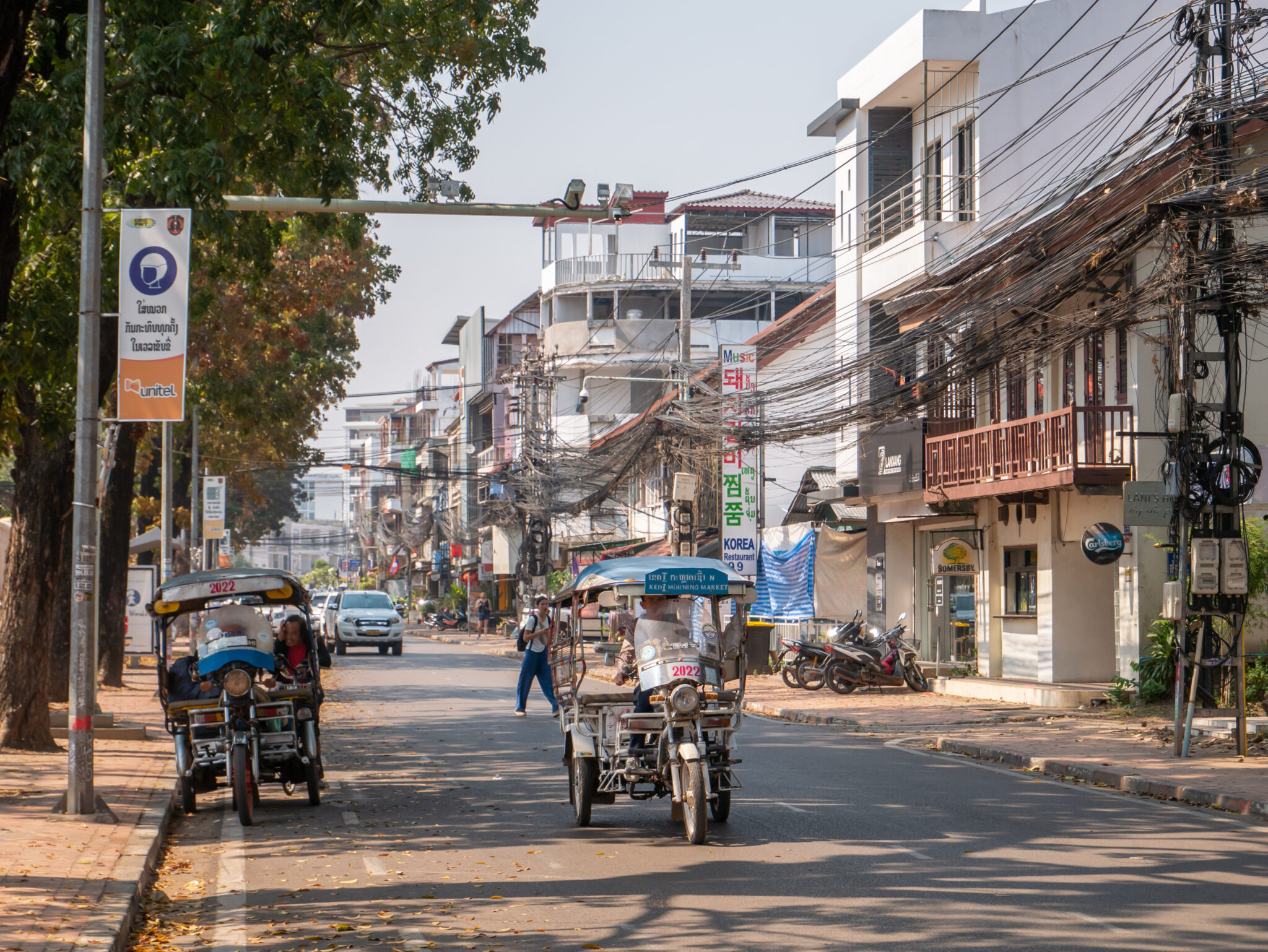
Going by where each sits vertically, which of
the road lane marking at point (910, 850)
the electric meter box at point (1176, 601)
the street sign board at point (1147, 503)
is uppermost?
the street sign board at point (1147, 503)

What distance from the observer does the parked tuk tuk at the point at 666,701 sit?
32.4ft

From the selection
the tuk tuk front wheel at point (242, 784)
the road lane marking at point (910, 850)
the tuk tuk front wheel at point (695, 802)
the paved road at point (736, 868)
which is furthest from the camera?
the tuk tuk front wheel at point (242, 784)

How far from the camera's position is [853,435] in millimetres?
30922

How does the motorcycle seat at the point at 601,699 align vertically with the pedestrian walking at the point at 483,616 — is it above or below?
above

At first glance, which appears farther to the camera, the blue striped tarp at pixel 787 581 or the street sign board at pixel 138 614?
the blue striped tarp at pixel 787 581

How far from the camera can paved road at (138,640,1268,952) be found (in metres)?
7.18

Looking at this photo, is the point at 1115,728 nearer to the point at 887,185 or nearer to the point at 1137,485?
the point at 1137,485

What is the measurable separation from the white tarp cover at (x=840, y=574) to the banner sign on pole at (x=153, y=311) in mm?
22877

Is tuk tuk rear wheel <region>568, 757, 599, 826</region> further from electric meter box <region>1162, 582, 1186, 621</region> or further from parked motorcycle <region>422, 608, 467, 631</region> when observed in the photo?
parked motorcycle <region>422, 608, 467, 631</region>

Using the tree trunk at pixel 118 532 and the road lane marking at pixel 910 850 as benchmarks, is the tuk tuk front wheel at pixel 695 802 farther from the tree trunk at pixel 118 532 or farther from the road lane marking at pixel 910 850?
the tree trunk at pixel 118 532

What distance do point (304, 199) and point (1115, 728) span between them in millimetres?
12329

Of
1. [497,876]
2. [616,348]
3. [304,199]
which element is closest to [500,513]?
[616,348]

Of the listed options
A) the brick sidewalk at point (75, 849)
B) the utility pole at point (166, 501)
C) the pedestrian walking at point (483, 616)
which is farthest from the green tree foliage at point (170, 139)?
the pedestrian walking at point (483, 616)

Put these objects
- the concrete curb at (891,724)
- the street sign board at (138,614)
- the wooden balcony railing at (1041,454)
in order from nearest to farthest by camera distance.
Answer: the concrete curb at (891,724) < the wooden balcony railing at (1041,454) < the street sign board at (138,614)
